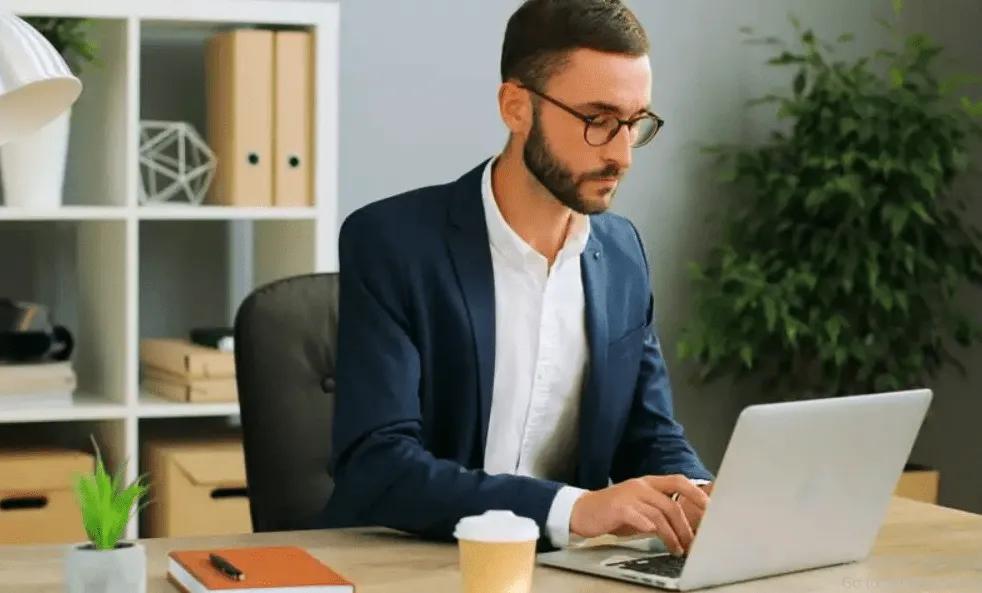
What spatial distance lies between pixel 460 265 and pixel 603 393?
0.25 meters

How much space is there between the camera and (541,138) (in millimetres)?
2020

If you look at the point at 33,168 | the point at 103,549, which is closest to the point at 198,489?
the point at 33,168

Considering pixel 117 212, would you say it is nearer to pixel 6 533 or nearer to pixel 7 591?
pixel 6 533

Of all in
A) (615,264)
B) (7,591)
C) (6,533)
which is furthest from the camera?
(6,533)

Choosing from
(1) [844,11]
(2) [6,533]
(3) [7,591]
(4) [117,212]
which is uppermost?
(1) [844,11]

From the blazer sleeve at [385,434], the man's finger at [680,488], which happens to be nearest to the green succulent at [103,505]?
the blazer sleeve at [385,434]

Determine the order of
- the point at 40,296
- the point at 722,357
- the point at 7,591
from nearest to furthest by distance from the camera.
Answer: the point at 7,591 < the point at 40,296 < the point at 722,357

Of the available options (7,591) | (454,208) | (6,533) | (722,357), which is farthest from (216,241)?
(7,591)

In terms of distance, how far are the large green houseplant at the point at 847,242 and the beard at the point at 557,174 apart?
1735mm

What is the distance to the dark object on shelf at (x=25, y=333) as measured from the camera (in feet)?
10.1

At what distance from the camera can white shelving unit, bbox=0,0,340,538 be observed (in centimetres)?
312

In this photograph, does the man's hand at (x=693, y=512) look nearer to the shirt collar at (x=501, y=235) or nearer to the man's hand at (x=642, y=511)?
the man's hand at (x=642, y=511)

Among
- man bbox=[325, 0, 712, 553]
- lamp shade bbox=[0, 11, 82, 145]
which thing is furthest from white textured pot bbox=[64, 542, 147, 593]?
man bbox=[325, 0, 712, 553]

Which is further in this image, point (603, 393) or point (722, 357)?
point (722, 357)
